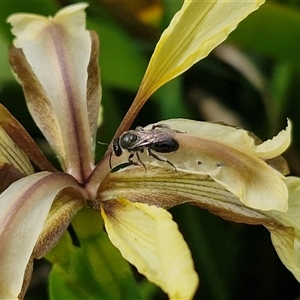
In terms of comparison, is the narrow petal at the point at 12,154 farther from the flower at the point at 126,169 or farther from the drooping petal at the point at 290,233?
the drooping petal at the point at 290,233

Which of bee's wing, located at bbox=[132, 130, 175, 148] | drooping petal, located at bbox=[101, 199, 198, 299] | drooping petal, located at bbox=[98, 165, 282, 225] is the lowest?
drooping petal, located at bbox=[98, 165, 282, 225]

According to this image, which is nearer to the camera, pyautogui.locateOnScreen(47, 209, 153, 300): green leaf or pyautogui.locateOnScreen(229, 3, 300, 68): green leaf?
pyautogui.locateOnScreen(47, 209, 153, 300): green leaf

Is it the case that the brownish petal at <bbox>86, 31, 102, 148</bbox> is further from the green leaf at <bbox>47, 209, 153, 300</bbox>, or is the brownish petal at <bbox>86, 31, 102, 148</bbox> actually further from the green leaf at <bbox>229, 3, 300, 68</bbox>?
the green leaf at <bbox>229, 3, 300, 68</bbox>

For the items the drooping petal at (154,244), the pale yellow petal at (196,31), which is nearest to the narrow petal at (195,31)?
the pale yellow petal at (196,31)

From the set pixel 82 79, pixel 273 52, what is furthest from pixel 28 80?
pixel 273 52

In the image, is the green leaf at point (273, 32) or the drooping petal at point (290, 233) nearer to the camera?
the drooping petal at point (290, 233)

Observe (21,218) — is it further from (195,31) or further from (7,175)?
(195,31)

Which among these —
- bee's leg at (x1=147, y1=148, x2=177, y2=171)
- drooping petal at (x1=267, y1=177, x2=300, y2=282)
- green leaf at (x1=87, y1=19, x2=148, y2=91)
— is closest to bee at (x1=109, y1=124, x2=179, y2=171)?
bee's leg at (x1=147, y1=148, x2=177, y2=171)
